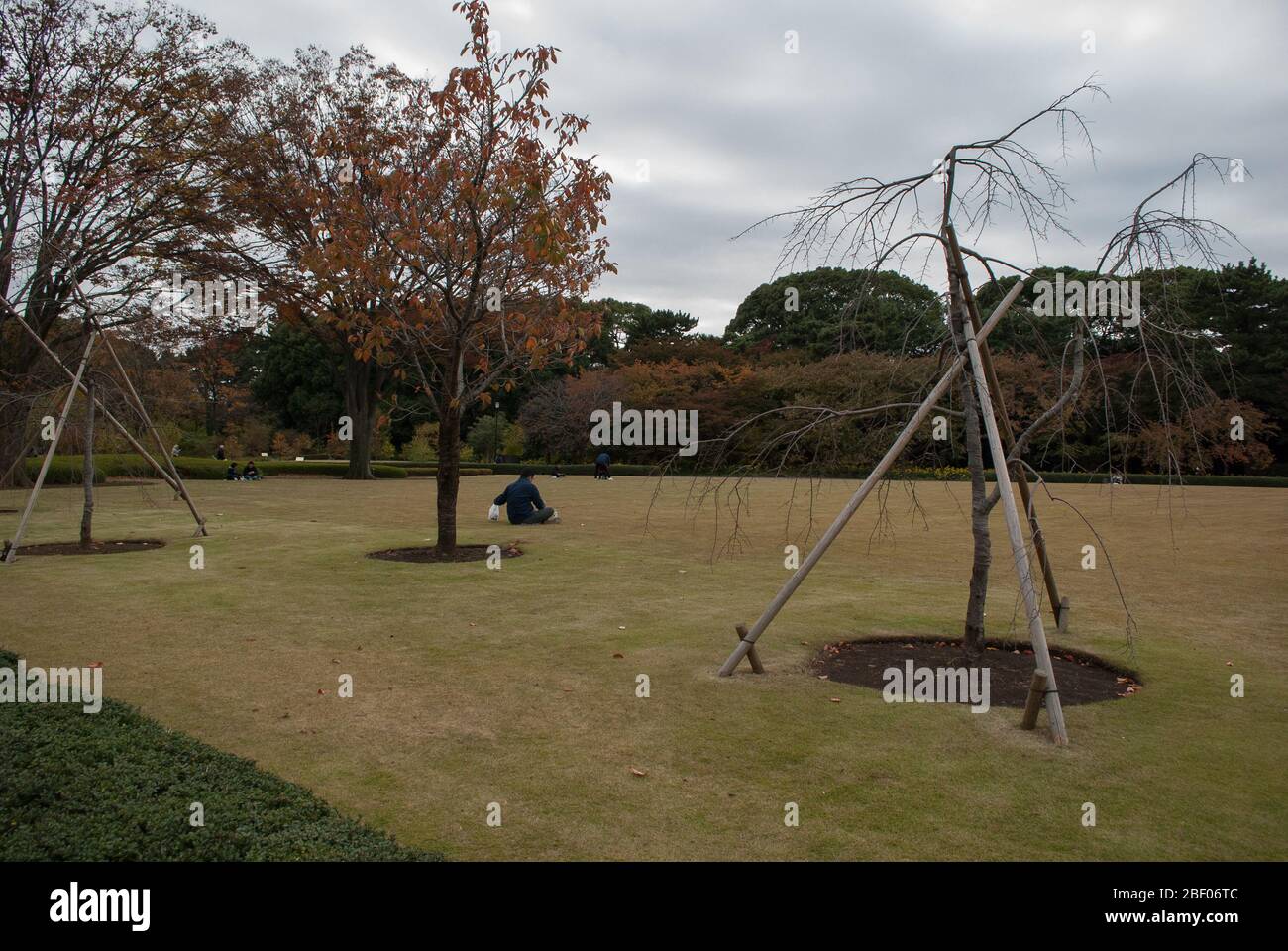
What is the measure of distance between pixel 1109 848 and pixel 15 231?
1201 inches

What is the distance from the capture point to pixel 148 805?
13.0ft

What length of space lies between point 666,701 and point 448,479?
347 inches

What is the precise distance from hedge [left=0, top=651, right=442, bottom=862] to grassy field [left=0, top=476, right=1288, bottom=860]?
2.01 ft

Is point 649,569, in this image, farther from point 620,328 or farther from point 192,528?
point 620,328

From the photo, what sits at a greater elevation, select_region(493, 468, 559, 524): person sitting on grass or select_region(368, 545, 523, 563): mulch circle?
select_region(493, 468, 559, 524): person sitting on grass


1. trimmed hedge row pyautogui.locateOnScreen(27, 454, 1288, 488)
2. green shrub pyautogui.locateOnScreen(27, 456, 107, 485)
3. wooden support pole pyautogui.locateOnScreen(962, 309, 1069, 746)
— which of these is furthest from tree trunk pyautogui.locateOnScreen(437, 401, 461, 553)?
green shrub pyautogui.locateOnScreen(27, 456, 107, 485)

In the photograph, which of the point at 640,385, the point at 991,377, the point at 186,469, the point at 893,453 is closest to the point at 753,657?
the point at 893,453

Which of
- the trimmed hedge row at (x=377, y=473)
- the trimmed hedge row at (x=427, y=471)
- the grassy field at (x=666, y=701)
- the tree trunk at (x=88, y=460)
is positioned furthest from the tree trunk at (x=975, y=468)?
the trimmed hedge row at (x=427, y=471)

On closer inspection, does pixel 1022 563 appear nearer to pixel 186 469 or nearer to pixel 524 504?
pixel 524 504

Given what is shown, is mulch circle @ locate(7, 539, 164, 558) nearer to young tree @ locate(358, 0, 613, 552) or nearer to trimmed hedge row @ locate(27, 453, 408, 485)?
young tree @ locate(358, 0, 613, 552)

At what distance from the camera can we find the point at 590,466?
52.7 m

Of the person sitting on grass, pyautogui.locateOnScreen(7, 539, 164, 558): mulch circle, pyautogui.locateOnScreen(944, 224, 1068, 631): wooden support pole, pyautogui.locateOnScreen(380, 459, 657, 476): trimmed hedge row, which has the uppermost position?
pyautogui.locateOnScreen(944, 224, 1068, 631): wooden support pole

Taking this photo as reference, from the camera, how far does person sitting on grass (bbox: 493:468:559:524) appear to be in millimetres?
→ 19766

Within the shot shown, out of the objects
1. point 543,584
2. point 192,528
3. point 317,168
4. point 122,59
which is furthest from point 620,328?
Result: point 543,584
